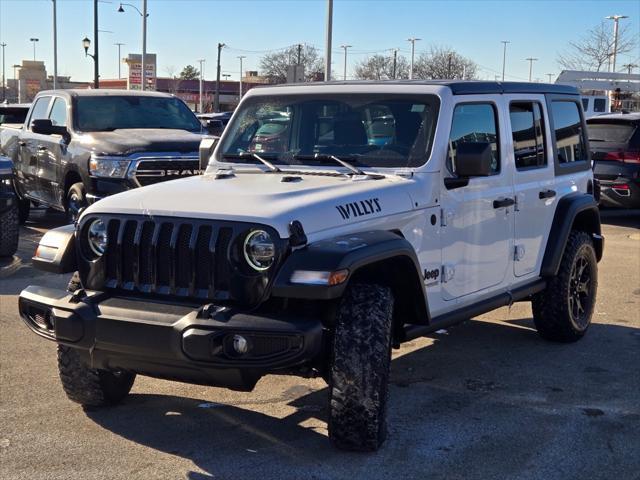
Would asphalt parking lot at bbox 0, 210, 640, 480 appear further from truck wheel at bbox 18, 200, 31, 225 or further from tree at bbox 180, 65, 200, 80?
tree at bbox 180, 65, 200, 80

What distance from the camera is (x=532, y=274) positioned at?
6223mm

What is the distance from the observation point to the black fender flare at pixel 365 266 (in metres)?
3.90

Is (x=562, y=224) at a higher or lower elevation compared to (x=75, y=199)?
higher

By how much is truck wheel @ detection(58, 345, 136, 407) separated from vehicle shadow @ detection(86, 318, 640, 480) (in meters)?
0.10

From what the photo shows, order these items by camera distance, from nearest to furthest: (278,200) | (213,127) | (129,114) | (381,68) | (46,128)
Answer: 1. (278,200)
2. (46,128)
3. (129,114)
4. (213,127)
5. (381,68)

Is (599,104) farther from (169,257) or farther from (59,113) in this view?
(169,257)

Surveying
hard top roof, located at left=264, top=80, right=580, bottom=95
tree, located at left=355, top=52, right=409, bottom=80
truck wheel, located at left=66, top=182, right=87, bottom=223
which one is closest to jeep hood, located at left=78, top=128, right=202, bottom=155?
truck wheel, located at left=66, top=182, right=87, bottom=223

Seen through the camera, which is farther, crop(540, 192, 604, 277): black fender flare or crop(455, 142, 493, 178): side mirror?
crop(540, 192, 604, 277): black fender flare

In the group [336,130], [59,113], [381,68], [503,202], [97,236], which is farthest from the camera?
[381,68]

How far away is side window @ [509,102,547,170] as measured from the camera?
6.01 meters

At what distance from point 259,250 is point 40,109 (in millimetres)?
9036

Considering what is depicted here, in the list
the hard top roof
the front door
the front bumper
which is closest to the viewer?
the front bumper

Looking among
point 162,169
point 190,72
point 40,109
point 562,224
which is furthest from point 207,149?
point 190,72

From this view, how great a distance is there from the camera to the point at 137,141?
33.7ft
